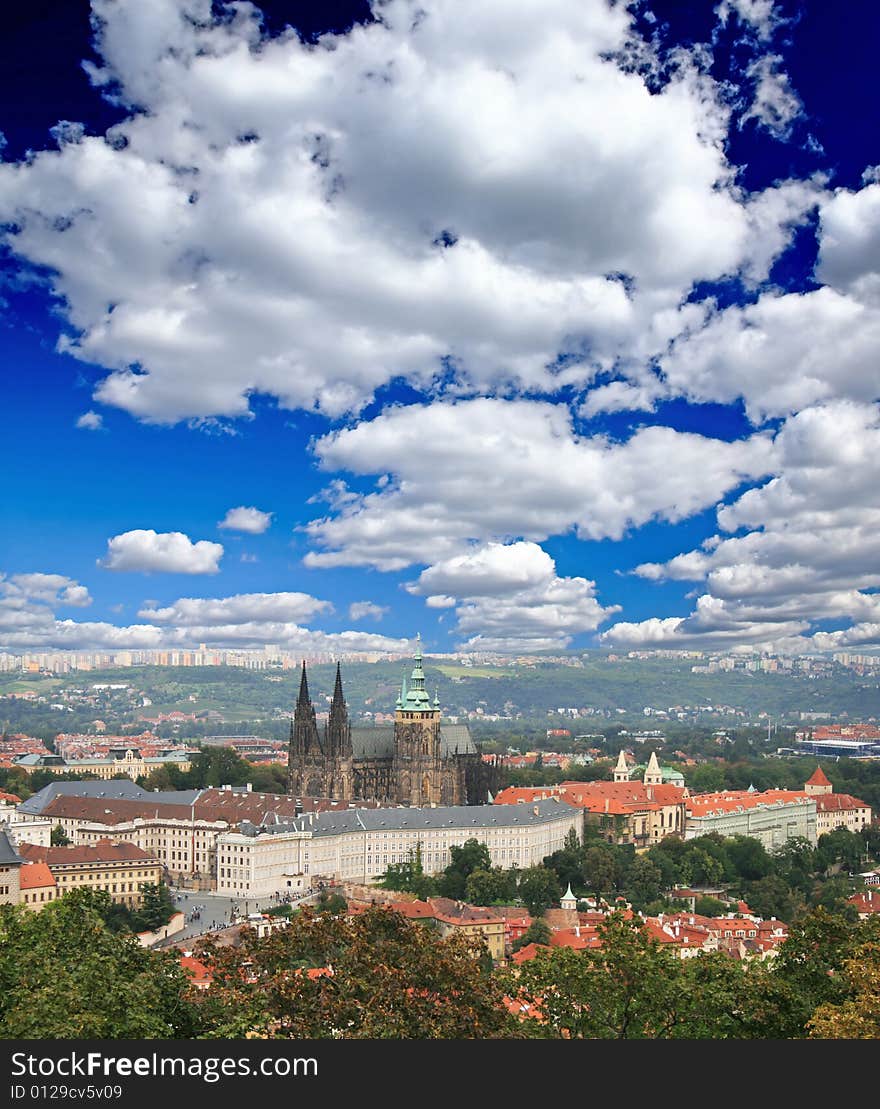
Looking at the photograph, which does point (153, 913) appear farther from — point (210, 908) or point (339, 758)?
point (339, 758)

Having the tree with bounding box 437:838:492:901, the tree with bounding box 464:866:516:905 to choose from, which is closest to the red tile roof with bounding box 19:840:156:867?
the tree with bounding box 437:838:492:901

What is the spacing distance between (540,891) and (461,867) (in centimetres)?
882

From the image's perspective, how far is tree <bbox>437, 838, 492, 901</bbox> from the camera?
87.6m

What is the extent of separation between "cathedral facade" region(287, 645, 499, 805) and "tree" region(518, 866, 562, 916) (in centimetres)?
2987

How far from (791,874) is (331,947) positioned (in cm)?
8171

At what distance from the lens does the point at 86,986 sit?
24688 mm

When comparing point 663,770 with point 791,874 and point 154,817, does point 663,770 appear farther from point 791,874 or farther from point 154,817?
point 154,817

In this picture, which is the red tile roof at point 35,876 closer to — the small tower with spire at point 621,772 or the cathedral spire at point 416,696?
the cathedral spire at point 416,696

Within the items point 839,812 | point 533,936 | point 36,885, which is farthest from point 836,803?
point 36,885

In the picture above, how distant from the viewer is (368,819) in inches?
3967

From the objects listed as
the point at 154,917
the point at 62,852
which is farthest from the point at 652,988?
the point at 62,852

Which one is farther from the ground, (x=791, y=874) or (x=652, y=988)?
(x=652, y=988)

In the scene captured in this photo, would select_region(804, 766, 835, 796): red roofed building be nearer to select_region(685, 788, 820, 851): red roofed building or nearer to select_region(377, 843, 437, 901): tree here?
select_region(685, 788, 820, 851): red roofed building

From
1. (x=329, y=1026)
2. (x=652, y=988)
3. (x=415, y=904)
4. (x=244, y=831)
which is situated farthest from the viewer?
(x=244, y=831)
